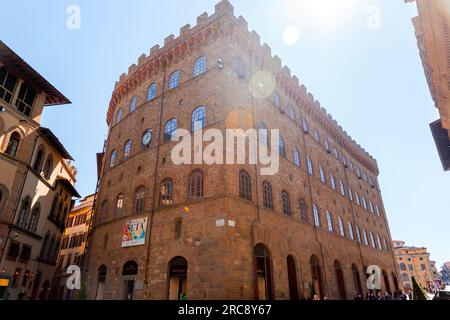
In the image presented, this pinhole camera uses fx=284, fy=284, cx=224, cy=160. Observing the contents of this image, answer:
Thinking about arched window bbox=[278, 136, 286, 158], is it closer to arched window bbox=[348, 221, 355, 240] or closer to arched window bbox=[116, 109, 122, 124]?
arched window bbox=[348, 221, 355, 240]

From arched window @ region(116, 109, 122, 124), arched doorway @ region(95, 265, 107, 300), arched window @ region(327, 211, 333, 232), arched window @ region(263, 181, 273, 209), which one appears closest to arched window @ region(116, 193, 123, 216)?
arched doorway @ region(95, 265, 107, 300)

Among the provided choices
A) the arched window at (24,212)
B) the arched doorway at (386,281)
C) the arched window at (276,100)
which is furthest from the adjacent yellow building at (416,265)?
the arched window at (24,212)

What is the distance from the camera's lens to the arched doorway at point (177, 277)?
1348cm

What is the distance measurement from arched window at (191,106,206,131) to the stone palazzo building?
81mm

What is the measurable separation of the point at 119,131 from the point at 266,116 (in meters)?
11.8

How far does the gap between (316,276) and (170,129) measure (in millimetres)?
13283

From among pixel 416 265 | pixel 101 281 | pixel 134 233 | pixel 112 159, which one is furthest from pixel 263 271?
pixel 416 265

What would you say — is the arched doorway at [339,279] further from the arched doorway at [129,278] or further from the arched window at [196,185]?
the arched doorway at [129,278]

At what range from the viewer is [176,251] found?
1394cm

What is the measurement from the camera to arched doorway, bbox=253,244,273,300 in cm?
1364

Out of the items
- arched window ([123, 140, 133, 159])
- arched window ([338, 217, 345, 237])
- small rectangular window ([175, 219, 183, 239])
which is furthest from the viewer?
arched window ([338, 217, 345, 237])
